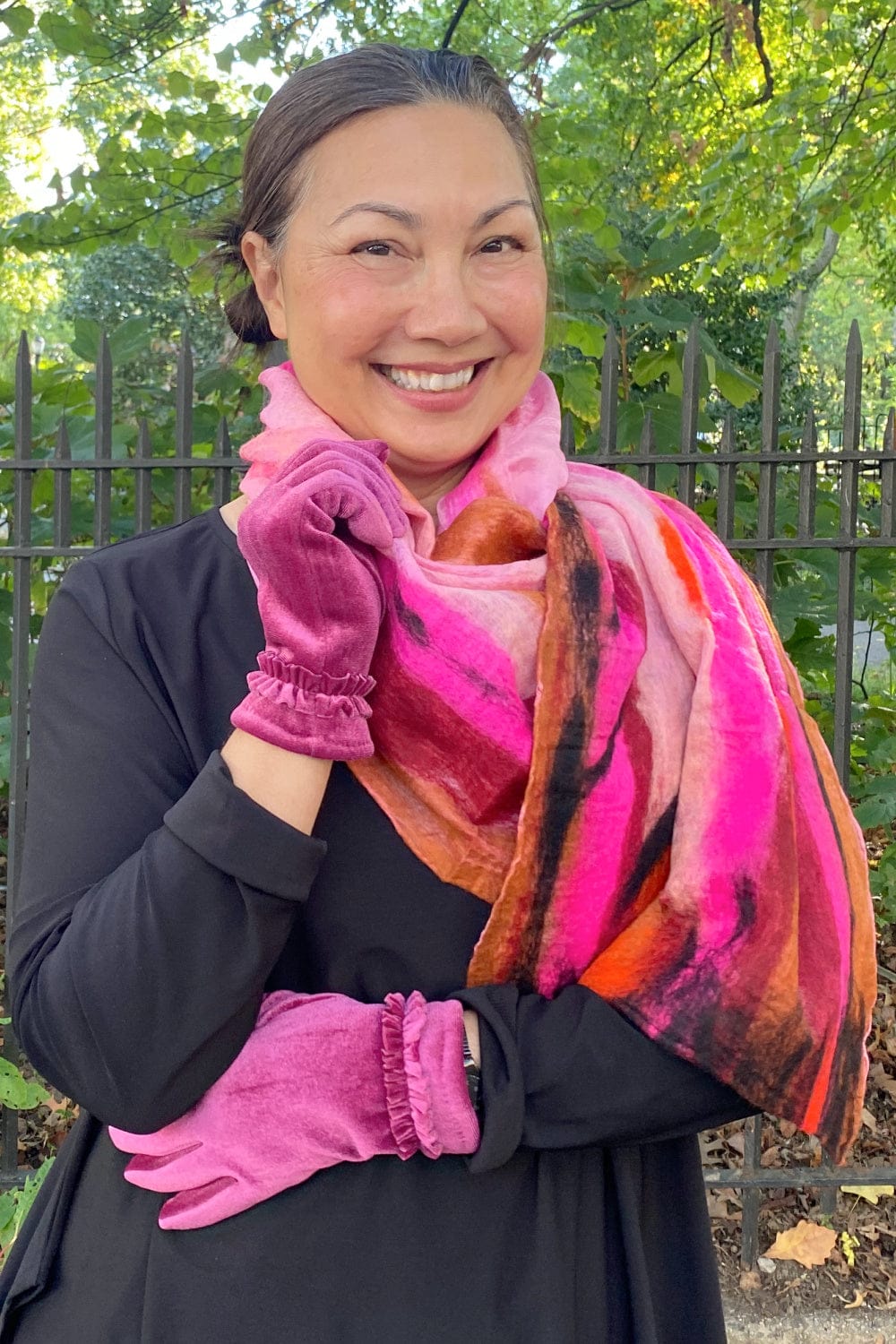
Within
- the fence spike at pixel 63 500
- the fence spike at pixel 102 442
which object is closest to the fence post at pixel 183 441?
the fence spike at pixel 102 442

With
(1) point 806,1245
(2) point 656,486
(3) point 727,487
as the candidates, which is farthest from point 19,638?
(1) point 806,1245

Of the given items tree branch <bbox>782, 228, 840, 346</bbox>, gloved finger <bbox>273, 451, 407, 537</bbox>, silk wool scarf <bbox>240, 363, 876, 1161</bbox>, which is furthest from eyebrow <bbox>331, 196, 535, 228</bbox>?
tree branch <bbox>782, 228, 840, 346</bbox>

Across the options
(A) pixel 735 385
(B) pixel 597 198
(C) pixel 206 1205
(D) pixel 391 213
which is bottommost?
(C) pixel 206 1205

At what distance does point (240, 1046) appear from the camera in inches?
45.9

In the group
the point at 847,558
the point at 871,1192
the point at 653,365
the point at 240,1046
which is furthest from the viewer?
the point at 653,365

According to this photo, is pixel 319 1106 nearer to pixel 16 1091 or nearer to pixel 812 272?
pixel 16 1091

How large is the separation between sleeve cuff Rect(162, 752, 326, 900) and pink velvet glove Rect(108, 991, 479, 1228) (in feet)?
0.62

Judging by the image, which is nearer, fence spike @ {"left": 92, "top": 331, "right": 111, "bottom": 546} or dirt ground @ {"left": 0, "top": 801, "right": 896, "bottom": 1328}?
fence spike @ {"left": 92, "top": 331, "right": 111, "bottom": 546}

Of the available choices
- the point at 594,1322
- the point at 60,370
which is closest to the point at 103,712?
the point at 594,1322

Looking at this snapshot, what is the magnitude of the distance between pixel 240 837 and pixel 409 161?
802 mm

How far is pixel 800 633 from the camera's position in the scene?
12.5ft

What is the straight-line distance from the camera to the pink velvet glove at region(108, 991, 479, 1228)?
3.81 feet

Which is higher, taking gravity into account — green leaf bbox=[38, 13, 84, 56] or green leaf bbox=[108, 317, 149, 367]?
green leaf bbox=[38, 13, 84, 56]

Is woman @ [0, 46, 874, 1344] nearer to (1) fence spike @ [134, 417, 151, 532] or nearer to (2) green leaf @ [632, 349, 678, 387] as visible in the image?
(1) fence spike @ [134, 417, 151, 532]
